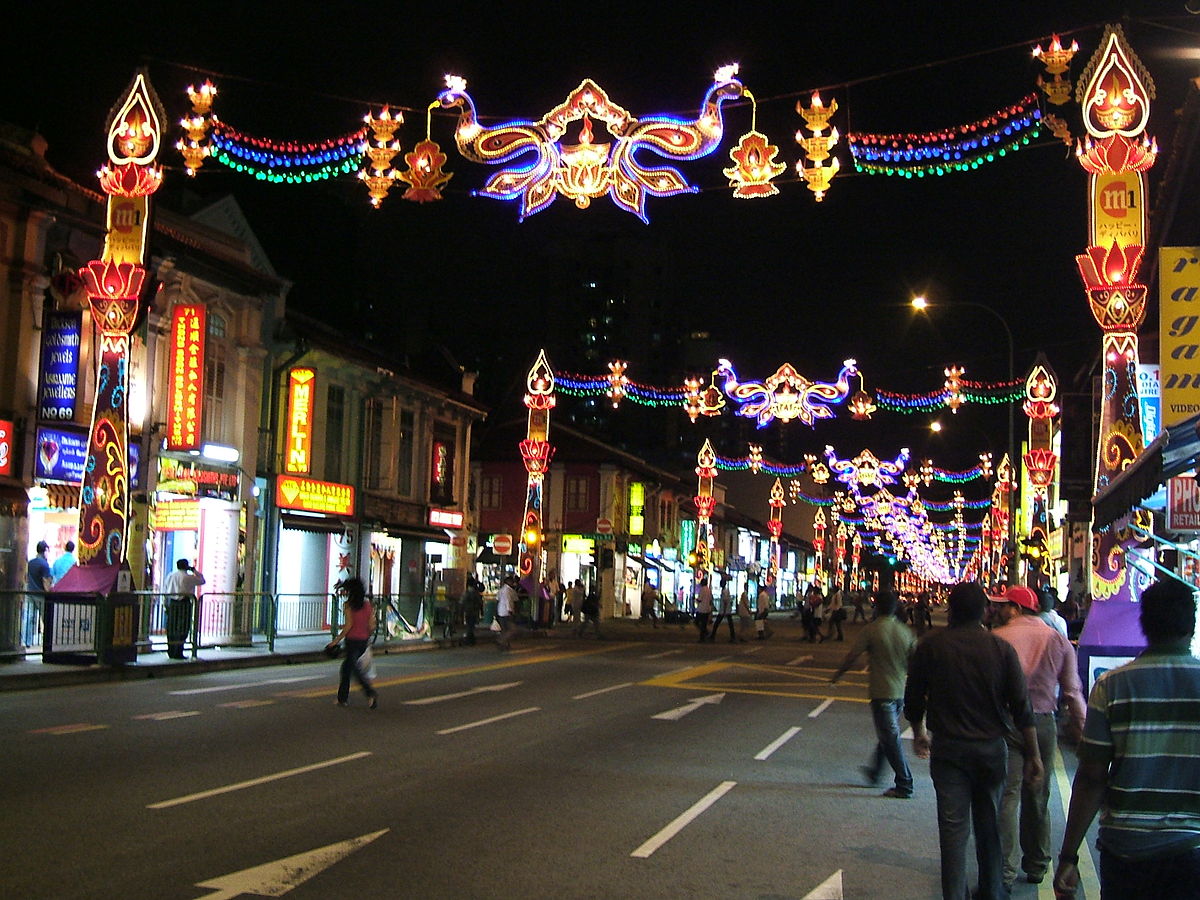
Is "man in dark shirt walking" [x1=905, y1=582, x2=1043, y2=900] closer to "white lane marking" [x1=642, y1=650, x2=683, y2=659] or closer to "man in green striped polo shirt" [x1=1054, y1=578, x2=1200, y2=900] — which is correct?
"man in green striped polo shirt" [x1=1054, y1=578, x2=1200, y2=900]

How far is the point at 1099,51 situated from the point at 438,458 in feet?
107

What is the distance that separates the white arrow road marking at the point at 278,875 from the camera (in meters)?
7.34

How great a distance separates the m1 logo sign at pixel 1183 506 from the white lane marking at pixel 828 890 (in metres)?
8.60

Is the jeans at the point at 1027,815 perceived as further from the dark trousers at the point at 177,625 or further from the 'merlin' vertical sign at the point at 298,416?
the 'merlin' vertical sign at the point at 298,416

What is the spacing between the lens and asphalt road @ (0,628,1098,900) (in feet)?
25.9

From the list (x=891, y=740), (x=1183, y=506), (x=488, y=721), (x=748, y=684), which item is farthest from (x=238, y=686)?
(x=1183, y=506)

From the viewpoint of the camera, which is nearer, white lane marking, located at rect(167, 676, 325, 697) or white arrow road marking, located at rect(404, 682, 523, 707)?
white arrow road marking, located at rect(404, 682, 523, 707)

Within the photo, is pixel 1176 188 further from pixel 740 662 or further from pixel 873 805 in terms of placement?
pixel 873 805

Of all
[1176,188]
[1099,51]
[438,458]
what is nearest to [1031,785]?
[1099,51]

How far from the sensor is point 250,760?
12164 mm

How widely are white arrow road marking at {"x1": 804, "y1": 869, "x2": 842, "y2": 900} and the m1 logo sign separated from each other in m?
8.58

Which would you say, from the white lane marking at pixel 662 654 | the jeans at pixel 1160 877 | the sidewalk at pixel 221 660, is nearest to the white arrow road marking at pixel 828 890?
the jeans at pixel 1160 877

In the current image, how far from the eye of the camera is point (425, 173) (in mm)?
19547

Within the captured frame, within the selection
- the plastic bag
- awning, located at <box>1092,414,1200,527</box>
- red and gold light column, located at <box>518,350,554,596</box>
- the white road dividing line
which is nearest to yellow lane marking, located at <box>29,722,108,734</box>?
the plastic bag
